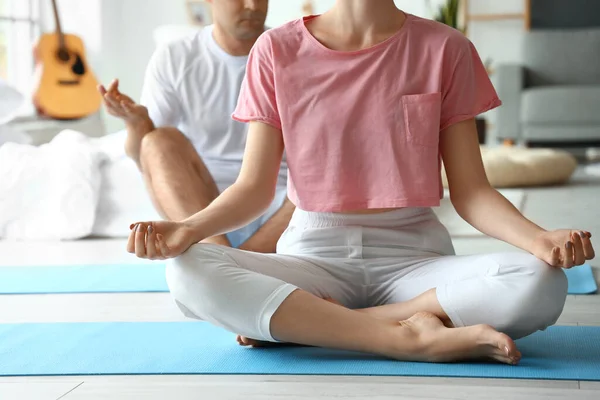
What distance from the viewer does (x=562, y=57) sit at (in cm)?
590

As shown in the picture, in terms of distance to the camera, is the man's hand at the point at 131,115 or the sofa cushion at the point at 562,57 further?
the sofa cushion at the point at 562,57

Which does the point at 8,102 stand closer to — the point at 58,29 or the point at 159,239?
the point at 58,29

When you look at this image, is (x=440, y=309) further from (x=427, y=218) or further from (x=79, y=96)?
(x=79, y=96)

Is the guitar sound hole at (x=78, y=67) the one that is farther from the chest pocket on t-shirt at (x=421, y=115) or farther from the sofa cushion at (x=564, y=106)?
the chest pocket on t-shirt at (x=421, y=115)

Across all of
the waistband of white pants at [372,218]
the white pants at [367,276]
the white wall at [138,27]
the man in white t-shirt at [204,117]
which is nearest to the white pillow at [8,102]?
the man in white t-shirt at [204,117]

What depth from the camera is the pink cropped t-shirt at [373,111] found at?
1.48 meters

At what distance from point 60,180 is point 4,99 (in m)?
0.74

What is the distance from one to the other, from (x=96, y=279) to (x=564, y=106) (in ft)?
12.6

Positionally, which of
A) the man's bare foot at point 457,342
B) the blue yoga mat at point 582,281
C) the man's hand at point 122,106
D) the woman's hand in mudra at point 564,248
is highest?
the woman's hand in mudra at point 564,248

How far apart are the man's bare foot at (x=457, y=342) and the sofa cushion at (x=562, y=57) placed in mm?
4856

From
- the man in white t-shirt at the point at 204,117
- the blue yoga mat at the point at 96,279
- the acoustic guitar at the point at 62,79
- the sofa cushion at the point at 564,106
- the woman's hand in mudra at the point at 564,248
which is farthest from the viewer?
the sofa cushion at the point at 564,106

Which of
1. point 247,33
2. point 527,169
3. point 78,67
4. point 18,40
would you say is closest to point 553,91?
point 527,169

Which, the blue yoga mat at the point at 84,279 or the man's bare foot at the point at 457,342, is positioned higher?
the man's bare foot at the point at 457,342

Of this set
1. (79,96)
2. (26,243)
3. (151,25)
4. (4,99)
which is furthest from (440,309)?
(151,25)
